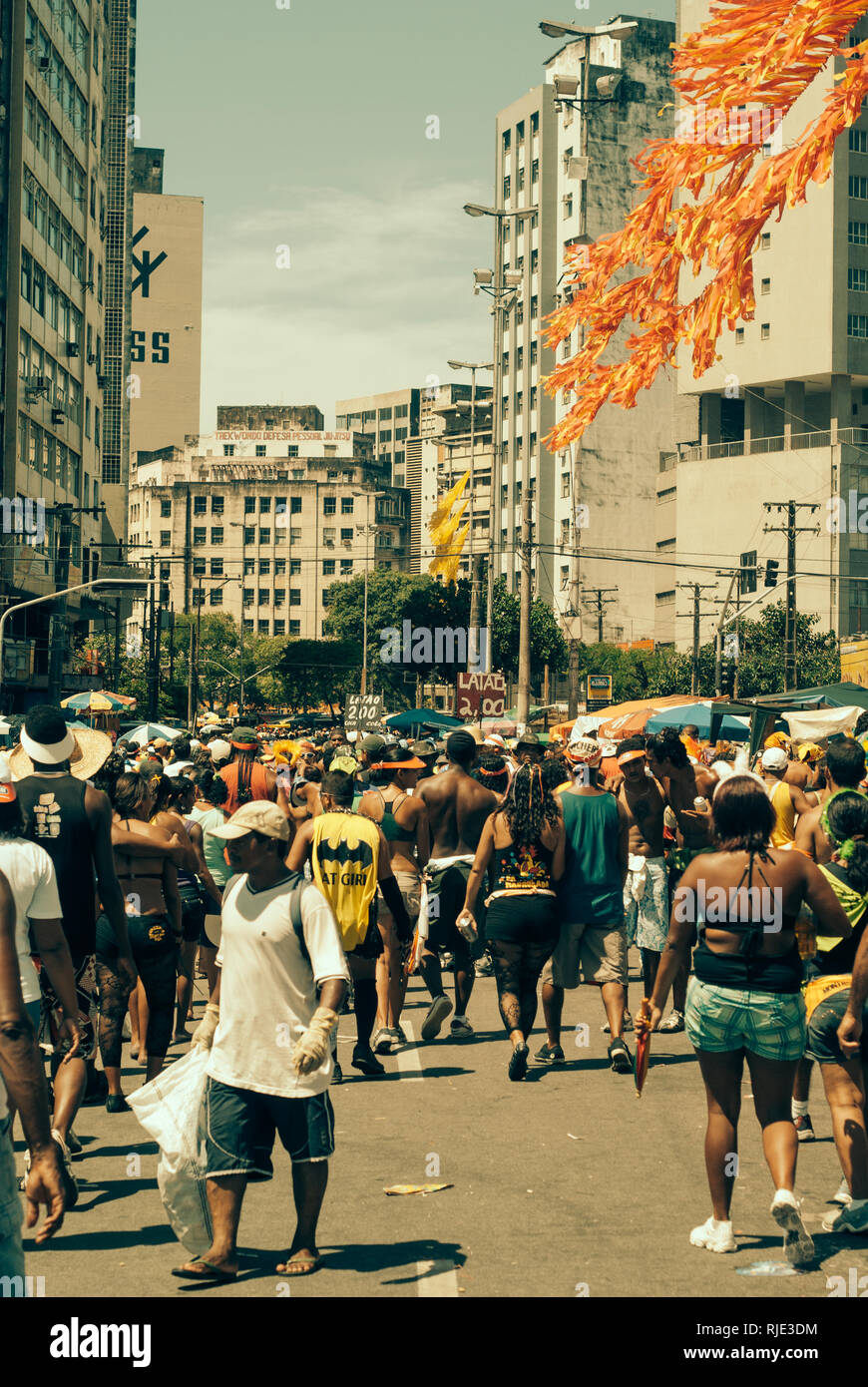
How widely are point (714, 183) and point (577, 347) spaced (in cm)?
10125

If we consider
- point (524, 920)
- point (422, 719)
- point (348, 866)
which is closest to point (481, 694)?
point (422, 719)

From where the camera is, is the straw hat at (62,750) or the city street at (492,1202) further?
the straw hat at (62,750)

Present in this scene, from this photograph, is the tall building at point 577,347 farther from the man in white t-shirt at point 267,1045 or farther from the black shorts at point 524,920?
the man in white t-shirt at point 267,1045

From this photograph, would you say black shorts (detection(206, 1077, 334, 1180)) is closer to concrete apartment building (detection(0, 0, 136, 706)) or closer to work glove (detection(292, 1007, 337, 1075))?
work glove (detection(292, 1007, 337, 1075))

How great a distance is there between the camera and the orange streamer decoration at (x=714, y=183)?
41.1 ft

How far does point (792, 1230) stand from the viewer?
227 inches

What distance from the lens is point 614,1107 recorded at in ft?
28.3

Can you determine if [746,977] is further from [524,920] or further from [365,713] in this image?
[365,713]

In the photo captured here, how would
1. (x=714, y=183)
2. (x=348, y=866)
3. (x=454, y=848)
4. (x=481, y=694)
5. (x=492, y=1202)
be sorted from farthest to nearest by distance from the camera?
(x=481, y=694) → (x=714, y=183) → (x=454, y=848) → (x=348, y=866) → (x=492, y=1202)

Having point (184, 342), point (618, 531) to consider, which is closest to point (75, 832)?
point (618, 531)

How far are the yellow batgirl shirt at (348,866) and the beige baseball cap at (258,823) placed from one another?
10.1ft

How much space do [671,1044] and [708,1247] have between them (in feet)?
14.9

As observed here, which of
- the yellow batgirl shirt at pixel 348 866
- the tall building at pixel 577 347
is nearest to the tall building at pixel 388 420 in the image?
the tall building at pixel 577 347

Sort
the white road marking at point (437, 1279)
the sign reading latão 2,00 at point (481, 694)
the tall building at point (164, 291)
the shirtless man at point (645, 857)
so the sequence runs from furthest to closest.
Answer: the tall building at point (164, 291), the sign reading latão 2,00 at point (481, 694), the shirtless man at point (645, 857), the white road marking at point (437, 1279)
